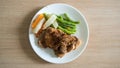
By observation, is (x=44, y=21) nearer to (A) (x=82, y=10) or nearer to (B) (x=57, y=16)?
(B) (x=57, y=16)

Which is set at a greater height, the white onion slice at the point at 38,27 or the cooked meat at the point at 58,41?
the white onion slice at the point at 38,27

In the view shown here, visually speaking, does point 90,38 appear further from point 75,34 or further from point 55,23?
point 55,23

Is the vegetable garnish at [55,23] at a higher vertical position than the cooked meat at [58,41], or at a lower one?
higher

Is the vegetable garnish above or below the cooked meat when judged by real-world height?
above

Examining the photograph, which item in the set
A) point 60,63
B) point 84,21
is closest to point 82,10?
point 84,21

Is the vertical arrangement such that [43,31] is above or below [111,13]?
below

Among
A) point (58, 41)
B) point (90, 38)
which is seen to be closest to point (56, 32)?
point (58, 41)
